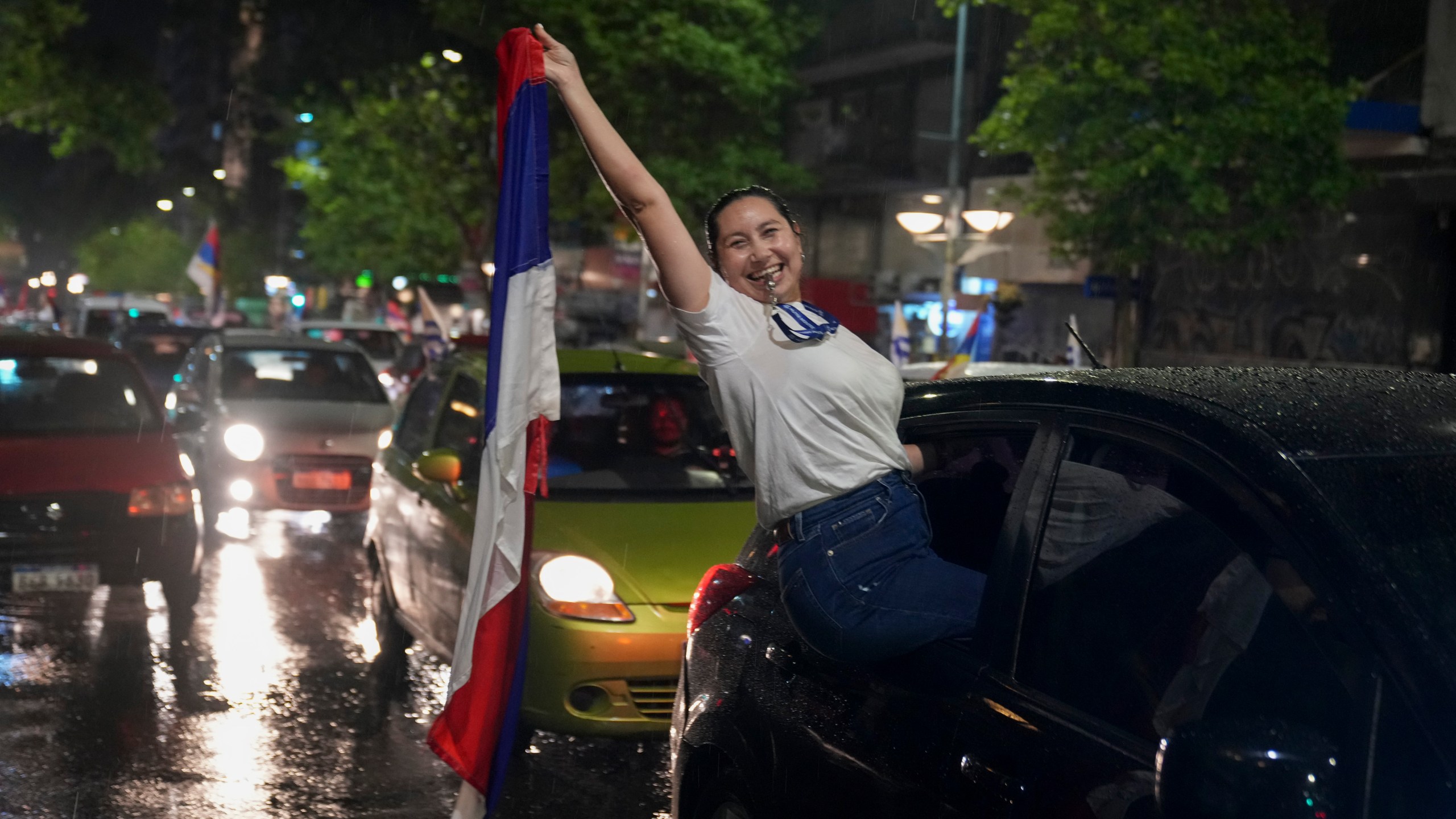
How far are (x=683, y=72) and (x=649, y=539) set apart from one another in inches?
743

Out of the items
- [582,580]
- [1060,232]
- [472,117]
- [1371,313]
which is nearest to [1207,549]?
[582,580]

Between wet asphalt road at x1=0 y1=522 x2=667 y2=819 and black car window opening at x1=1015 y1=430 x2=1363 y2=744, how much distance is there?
10.4 feet

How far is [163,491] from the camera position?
8.18 meters

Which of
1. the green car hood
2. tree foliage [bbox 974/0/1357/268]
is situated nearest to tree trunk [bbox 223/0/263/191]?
tree foliage [bbox 974/0/1357/268]

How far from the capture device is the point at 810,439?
3.04 meters

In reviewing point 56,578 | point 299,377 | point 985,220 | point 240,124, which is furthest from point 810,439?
point 240,124

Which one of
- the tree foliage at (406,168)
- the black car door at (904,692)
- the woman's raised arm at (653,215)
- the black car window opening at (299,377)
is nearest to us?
the black car door at (904,692)

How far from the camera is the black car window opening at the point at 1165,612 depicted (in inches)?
87.4

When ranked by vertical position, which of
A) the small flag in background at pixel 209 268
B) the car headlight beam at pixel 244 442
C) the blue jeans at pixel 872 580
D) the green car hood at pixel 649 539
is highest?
the small flag in background at pixel 209 268

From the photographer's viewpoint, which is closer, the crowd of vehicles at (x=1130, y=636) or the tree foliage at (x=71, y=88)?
the crowd of vehicles at (x=1130, y=636)

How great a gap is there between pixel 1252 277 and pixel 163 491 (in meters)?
17.3

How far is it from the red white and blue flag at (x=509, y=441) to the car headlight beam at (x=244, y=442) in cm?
938

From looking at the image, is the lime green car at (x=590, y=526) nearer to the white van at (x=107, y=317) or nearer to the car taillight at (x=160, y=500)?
the car taillight at (x=160, y=500)

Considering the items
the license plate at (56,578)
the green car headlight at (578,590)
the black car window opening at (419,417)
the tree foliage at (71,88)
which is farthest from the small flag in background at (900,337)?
the tree foliage at (71,88)
